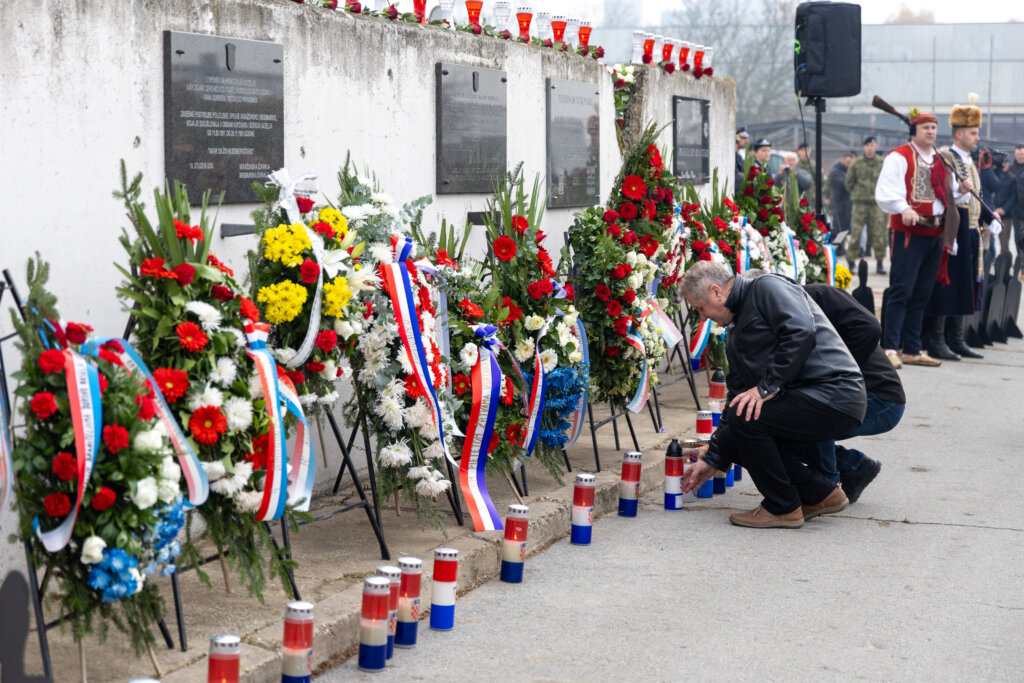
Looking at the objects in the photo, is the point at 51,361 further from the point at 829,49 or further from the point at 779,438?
the point at 829,49

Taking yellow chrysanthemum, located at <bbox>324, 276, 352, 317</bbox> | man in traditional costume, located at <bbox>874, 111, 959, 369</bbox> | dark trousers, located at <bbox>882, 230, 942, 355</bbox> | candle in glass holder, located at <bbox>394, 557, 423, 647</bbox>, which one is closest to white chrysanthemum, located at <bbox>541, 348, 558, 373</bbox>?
yellow chrysanthemum, located at <bbox>324, 276, 352, 317</bbox>

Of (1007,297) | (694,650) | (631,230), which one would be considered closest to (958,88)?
(1007,297)

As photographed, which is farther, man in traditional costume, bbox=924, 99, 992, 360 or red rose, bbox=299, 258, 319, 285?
man in traditional costume, bbox=924, 99, 992, 360

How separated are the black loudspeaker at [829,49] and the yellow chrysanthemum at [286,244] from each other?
8.15 metres

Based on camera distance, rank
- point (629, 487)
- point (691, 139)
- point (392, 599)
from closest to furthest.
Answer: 1. point (392, 599)
2. point (629, 487)
3. point (691, 139)

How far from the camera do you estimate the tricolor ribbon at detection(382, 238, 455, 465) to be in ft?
17.0

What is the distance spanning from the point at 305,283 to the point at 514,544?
1.40 meters

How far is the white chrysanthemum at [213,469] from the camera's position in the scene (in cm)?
410

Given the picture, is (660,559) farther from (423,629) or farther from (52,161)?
(52,161)

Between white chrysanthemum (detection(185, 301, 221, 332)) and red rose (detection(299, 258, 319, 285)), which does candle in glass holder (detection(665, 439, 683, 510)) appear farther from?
white chrysanthemum (detection(185, 301, 221, 332))

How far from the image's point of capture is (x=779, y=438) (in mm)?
6332

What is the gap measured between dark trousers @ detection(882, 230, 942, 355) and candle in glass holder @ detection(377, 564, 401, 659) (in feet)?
24.9

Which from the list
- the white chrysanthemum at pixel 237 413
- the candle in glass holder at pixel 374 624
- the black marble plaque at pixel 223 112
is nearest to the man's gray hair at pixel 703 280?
the black marble plaque at pixel 223 112

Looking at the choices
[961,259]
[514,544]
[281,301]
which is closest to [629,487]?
[514,544]
